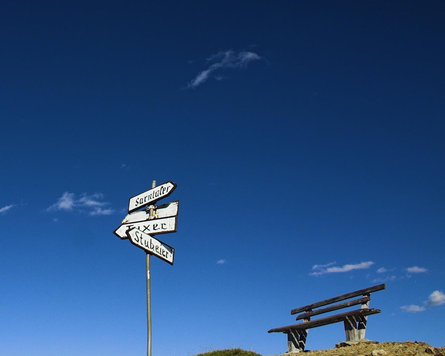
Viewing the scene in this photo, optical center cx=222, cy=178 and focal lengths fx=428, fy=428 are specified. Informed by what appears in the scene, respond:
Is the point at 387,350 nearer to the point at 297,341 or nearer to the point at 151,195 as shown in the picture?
the point at 297,341

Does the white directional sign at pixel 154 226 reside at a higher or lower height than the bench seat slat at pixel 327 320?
higher

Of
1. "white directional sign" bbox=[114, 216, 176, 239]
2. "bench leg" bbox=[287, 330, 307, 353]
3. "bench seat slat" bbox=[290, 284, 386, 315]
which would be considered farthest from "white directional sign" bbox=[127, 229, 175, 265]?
"bench leg" bbox=[287, 330, 307, 353]

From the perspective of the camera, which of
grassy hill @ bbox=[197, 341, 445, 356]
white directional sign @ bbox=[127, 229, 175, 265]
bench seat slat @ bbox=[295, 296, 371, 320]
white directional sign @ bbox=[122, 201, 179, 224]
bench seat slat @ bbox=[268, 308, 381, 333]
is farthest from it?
bench seat slat @ bbox=[295, 296, 371, 320]

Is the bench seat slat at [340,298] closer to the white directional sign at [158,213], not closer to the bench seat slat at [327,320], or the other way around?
the bench seat slat at [327,320]

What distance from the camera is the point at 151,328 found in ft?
23.4

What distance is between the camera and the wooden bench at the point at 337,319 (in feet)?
36.9

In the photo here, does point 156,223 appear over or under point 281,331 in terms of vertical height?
over

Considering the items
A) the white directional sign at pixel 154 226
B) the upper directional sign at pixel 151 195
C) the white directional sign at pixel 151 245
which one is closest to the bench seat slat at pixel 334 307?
the white directional sign at pixel 151 245

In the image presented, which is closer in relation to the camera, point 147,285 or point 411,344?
point 147,285

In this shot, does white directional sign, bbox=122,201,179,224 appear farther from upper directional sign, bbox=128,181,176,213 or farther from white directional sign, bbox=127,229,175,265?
white directional sign, bbox=127,229,175,265

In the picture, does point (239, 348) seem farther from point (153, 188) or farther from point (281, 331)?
point (153, 188)

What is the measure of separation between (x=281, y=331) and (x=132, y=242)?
8508 millimetres

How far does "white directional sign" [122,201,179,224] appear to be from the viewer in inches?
314

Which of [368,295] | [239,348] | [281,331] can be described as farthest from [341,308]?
[239,348]
